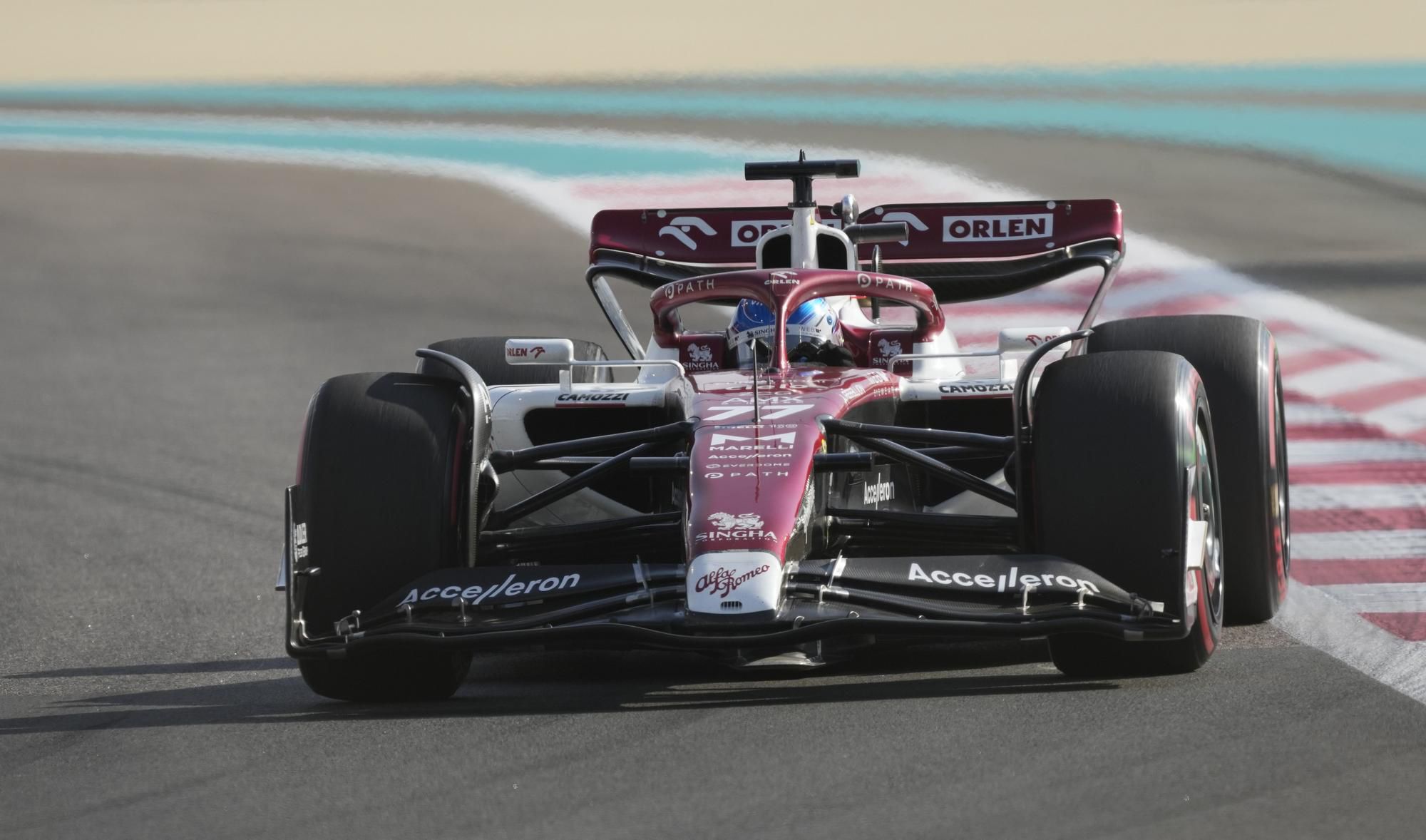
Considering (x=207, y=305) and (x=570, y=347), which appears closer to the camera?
(x=570, y=347)

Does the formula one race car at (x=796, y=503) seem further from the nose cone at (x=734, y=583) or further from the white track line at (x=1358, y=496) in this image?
the white track line at (x=1358, y=496)

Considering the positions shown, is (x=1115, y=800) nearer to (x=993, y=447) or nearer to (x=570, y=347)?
(x=993, y=447)

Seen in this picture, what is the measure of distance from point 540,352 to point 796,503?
2.08 metres

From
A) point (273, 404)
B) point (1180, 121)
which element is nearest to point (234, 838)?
point (273, 404)

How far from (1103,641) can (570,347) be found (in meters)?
2.55

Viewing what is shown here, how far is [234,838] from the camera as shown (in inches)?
171

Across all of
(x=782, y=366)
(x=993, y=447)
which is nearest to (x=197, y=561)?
(x=782, y=366)

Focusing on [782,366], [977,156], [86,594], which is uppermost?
[977,156]

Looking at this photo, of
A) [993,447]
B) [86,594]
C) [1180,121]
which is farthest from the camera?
[1180,121]

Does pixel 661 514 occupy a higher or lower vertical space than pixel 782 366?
lower

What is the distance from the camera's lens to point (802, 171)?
351 inches

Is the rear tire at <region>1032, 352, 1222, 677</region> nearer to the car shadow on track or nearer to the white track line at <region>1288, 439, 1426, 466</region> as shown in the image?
the car shadow on track

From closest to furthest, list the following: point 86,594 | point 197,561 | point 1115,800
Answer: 1. point 1115,800
2. point 86,594
3. point 197,561

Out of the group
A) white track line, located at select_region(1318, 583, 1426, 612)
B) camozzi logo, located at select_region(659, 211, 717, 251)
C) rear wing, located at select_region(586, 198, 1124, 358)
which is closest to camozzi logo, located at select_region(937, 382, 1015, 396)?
white track line, located at select_region(1318, 583, 1426, 612)
